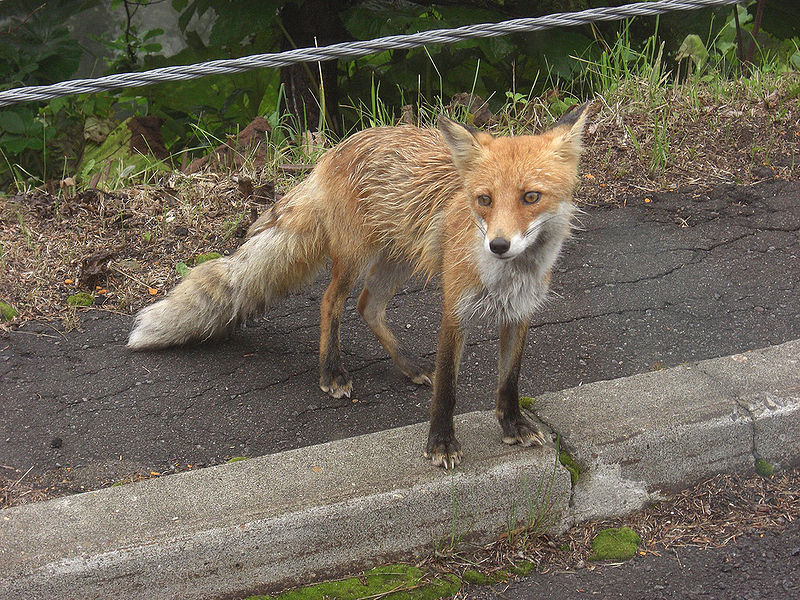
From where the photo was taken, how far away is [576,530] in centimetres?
304

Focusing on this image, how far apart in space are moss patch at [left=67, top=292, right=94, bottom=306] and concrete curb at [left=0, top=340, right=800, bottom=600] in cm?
183

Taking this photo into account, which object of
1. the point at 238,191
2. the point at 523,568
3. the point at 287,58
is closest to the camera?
the point at 523,568

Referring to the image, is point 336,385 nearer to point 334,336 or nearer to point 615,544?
point 334,336

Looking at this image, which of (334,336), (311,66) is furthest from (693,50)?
(334,336)

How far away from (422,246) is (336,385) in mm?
817

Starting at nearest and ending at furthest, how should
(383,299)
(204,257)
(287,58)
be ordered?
1. (287,58)
2. (383,299)
3. (204,257)

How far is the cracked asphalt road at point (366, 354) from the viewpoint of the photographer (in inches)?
139

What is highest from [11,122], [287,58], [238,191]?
[287,58]

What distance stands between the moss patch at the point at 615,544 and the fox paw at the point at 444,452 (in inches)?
22.8

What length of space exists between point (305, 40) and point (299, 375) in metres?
3.25

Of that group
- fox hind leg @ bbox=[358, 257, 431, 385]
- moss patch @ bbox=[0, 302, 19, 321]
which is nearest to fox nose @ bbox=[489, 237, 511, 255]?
fox hind leg @ bbox=[358, 257, 431, 385]

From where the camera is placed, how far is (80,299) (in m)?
4.47

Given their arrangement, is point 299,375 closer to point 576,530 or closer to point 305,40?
point 576,530

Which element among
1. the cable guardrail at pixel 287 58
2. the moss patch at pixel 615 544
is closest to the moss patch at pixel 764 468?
the moss patch at pixel 615 544
